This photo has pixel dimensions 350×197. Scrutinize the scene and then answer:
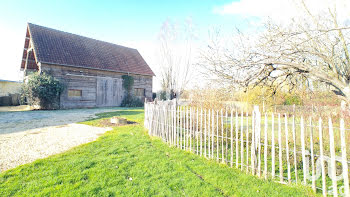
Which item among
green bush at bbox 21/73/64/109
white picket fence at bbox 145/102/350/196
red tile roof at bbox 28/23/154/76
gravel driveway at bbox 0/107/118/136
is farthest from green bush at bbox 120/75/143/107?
white picket fence at bbox 145/102/350/196

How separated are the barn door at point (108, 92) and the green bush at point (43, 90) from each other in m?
3.29

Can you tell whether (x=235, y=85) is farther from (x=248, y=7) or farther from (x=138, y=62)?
(x=138, y=62)

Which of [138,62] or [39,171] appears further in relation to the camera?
[138,62]

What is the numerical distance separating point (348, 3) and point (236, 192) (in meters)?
4.72

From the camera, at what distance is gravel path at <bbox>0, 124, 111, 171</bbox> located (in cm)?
412

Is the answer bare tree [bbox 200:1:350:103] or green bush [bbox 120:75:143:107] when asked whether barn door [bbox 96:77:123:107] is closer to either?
green bush [bbox 120:75:143:107]

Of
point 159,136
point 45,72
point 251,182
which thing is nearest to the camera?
point 251,182

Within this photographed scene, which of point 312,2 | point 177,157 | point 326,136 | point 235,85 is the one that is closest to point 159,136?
point 177,157

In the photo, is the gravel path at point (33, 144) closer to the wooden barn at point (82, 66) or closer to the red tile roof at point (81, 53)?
the wooden barn at point (82, 66)

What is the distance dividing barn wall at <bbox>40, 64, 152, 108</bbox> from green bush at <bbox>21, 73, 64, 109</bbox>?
570mm

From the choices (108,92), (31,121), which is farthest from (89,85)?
(31,121)

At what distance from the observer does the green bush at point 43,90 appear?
13.7 meters

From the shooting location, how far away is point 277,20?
16.7 feet

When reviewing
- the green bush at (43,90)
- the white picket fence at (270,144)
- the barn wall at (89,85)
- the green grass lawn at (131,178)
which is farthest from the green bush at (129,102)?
the green grass lawn at (131,178)
